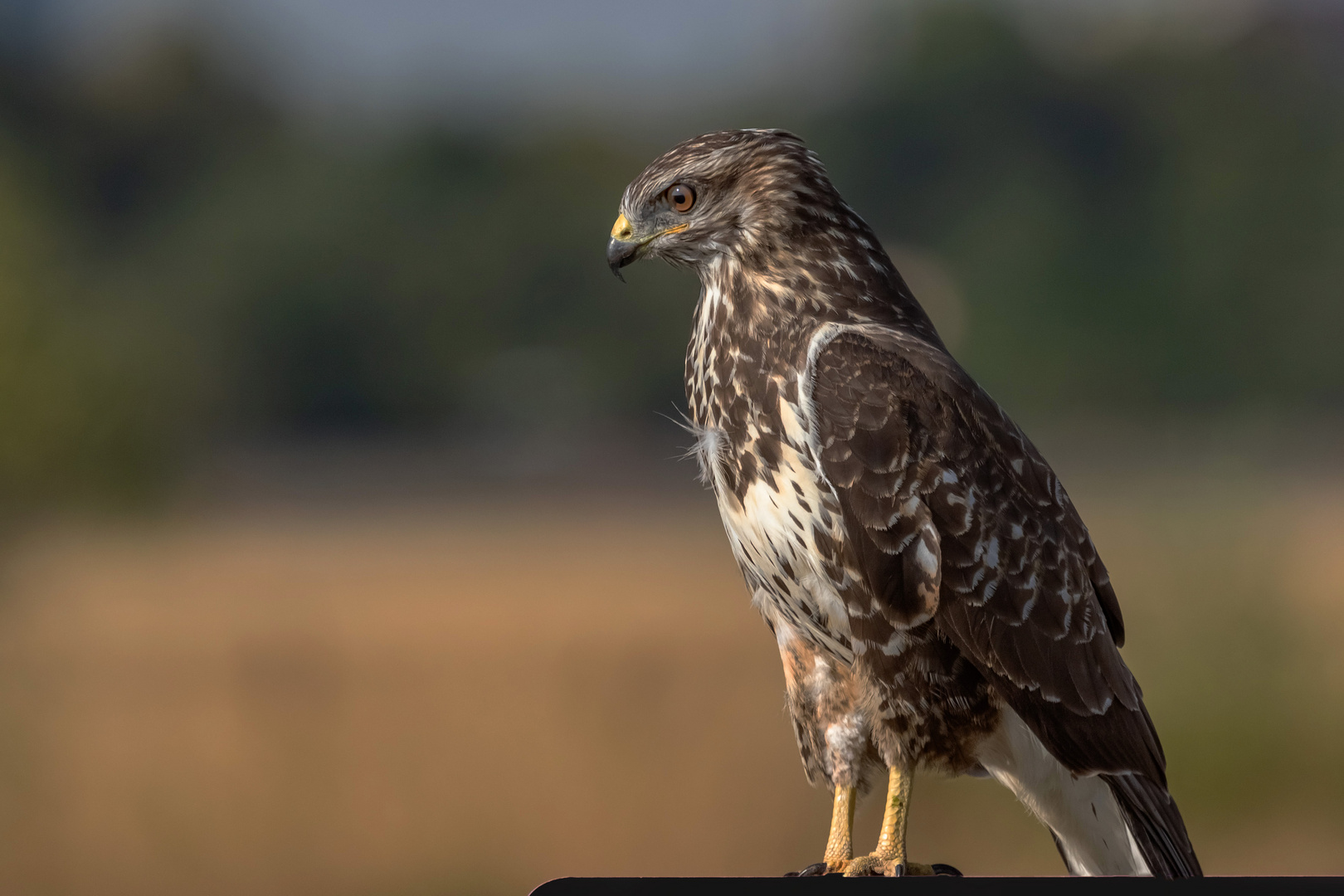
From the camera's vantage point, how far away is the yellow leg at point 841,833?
3318 mm

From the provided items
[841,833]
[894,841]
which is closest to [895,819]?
[894,841]

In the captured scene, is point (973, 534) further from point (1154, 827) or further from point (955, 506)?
point (1154, 827)

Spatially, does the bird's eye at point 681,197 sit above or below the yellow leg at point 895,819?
above

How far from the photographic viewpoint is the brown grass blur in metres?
10.9

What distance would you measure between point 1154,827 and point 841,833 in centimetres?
83

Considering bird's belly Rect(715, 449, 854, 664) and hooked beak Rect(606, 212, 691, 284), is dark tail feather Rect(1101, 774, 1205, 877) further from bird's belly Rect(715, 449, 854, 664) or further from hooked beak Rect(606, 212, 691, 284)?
hooked beak Rect(606, 212, 691, 284)

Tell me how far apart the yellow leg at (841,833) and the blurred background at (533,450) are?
103 centimetres

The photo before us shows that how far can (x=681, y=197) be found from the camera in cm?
335

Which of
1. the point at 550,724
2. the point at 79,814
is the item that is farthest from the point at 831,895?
the point at 79,814

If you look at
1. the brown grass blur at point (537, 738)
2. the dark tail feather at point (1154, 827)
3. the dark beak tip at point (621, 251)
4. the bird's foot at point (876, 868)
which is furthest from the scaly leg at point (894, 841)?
the brown grass blur at point (537, 738)

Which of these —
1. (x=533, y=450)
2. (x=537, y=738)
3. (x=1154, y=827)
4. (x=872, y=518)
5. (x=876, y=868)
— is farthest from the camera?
(x=533, y=450)

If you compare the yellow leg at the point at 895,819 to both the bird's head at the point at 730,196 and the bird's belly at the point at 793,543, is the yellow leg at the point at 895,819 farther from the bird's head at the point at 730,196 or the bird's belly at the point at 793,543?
the bird's head at the point at 730,196

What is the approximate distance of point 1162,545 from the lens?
10.9 metres

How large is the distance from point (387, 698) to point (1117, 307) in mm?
32707
